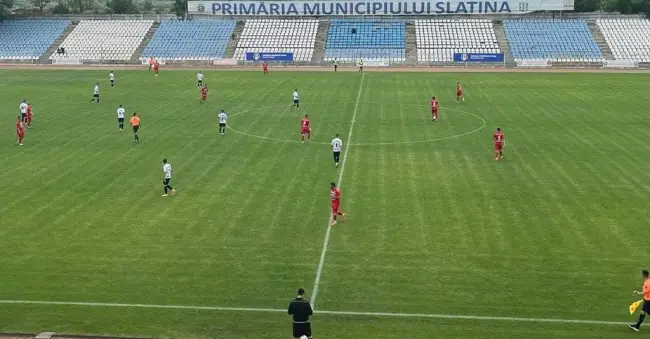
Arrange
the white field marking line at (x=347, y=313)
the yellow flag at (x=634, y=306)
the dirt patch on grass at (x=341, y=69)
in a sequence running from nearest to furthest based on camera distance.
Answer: the yellow flag at (x=634, y=306), the white field marking line at (x=347, y=313), the dirt patch on grass at (x=341, y=69)

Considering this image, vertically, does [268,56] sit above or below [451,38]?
below

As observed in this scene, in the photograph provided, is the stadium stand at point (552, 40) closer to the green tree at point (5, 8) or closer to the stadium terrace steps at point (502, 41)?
the stadium terrace steps at point (502, 41)

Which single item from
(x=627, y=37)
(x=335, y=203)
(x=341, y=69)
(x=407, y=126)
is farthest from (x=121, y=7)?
(x=335, y=203)

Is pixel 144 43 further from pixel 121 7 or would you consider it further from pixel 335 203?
pixel 335 203

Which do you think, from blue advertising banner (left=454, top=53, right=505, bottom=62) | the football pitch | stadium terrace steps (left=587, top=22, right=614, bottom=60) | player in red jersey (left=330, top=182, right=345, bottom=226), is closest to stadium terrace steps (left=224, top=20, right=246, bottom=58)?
Result: blue advertising banner (left=454, top=53, right=505, bottom=62)

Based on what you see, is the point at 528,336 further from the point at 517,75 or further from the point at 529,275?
the point at 517,75

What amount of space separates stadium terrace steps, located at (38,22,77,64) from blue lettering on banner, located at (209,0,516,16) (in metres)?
16.3

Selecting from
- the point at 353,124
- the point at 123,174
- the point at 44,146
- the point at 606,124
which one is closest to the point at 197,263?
the point at 123,174

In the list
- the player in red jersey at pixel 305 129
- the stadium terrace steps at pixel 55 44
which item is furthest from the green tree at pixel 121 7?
the player in red jersey at pixel 305 129

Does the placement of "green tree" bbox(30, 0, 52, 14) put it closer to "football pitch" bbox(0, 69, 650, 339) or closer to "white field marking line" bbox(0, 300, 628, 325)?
"football pitch" bbox(0, 69, 650, 339)

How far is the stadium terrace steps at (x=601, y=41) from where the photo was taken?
270 feet

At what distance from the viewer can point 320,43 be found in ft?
297

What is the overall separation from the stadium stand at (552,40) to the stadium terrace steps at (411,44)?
11.5 m

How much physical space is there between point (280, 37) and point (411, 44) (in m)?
16.9
